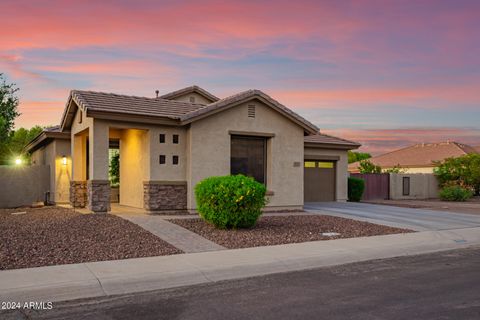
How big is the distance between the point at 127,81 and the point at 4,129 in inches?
291

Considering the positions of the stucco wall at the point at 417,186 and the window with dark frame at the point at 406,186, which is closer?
the stucco wall at the point at 417,186

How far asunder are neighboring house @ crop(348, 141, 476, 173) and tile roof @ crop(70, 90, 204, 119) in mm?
31180

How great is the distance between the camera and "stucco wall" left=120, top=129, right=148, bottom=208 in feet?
59.1

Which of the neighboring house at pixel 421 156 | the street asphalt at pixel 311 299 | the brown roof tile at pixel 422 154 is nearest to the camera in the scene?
the street asphalt at pixel 311 299

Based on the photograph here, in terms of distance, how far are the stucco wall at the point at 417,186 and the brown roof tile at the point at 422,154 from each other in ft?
30.3

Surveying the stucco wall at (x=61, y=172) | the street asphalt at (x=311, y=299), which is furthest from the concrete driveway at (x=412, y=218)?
the stucco wall at (x=61, y=172)

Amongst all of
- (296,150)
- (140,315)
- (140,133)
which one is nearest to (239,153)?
(296,150)

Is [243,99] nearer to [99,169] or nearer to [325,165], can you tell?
[99,169]

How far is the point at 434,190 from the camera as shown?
34812 millimetres

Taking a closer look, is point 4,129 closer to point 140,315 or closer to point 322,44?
point 322,44

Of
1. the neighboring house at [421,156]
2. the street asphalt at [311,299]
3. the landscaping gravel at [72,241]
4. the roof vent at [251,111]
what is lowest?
the street asphalt at [311,299]

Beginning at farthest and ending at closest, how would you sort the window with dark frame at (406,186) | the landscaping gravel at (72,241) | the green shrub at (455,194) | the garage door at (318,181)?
the window with dark frame at (406,186)
the green shrub at (455,194)
the garage door at (318,181)
the landscaping gravel at (72,241)

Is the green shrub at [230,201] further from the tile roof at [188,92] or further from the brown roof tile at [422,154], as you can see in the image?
the brown roof tile at [422,154]

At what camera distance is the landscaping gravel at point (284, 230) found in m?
12.1
